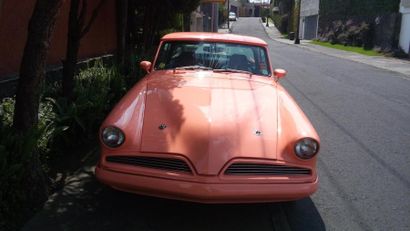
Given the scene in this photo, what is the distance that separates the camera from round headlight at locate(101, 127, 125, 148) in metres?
3.99

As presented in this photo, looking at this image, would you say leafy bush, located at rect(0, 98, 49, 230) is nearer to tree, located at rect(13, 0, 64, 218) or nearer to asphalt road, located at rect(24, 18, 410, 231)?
tree, located at rect(13, 0, 64, 218)

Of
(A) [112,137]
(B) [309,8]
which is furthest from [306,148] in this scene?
(B) [309,8]

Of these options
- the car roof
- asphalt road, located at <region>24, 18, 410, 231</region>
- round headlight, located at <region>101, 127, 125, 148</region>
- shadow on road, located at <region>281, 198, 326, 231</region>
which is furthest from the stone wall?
round headlight, located at <region>101, 127, 125, 148</region>

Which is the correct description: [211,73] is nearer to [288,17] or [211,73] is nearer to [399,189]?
[399,189]

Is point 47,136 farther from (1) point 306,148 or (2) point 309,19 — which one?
(2) point 309,19

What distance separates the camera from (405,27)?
1137 inches

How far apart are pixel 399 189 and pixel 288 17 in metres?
61.9

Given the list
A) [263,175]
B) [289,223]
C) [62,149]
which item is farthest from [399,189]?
[62,149]

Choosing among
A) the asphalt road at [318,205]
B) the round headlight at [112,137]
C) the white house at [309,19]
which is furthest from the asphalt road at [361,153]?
the white house at [309,19]

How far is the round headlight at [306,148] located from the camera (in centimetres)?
400

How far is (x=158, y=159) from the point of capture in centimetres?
386

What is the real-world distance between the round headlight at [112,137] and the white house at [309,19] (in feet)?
157

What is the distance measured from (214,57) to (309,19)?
50980 mm

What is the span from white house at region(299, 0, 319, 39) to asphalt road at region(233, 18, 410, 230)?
38532 mm
